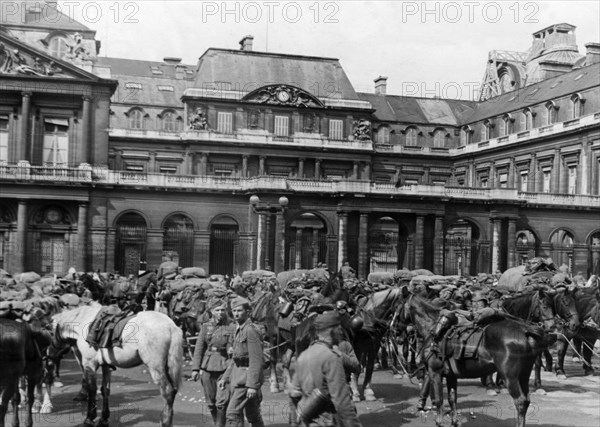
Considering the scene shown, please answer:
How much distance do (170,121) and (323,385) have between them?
5396cm

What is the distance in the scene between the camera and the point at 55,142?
4362 centimetres

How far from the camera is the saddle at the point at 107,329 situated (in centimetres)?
1262

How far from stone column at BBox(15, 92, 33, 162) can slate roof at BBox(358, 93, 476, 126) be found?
29281 millimetres

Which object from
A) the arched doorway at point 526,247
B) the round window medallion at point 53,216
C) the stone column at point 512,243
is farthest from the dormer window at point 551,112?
the round window medallion at point 53,216

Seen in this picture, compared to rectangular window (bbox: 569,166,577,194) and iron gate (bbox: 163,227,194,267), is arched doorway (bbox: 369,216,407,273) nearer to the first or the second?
iron gate (bbox: 163,227,194,267)

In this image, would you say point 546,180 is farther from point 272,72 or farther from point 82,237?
point 82,237

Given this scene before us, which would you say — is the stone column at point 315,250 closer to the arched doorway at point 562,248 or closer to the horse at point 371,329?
the arched doorway at point 562,248

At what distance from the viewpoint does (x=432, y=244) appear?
4441 cm

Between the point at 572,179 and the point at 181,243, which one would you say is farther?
the point at 572,179

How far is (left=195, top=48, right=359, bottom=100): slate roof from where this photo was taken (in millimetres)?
57375

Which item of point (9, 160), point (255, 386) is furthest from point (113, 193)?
point (255, 386)

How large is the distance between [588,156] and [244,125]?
23.0 metres

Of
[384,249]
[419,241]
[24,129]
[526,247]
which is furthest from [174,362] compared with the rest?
[384,249]

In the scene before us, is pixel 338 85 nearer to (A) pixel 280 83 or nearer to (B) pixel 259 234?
(A) pixel 280 83
